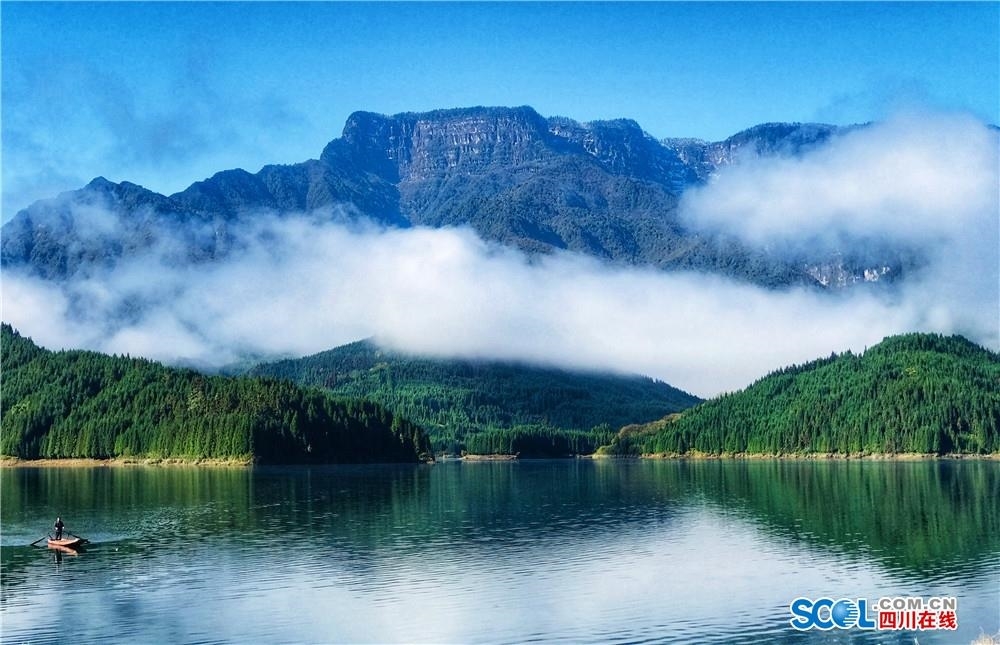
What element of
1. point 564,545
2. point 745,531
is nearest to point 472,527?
point 564,545

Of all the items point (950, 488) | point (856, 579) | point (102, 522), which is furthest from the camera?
point (950, 488)

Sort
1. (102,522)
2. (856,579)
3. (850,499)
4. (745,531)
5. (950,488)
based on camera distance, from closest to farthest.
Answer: (856,579) < (745,531) < (102,522) < (850,499) < (950,488)

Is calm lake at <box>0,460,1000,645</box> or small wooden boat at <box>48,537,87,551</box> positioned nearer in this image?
calm lake at <box>0,460,1000,645</box>

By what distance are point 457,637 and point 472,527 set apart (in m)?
56.7

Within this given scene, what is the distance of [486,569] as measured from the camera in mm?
88375

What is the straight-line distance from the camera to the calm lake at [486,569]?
221 ft

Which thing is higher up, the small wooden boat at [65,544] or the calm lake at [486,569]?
the small wooden boat at [65,544]

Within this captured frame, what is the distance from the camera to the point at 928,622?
6581cm

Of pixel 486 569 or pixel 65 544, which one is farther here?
pixel 65 544

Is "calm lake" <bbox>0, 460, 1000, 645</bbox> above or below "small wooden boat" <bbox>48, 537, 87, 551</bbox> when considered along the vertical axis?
below

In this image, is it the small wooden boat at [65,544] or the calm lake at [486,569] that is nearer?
the calm lake at [486,569]

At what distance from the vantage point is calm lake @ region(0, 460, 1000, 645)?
67500 millimetres

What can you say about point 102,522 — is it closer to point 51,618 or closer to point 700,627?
point 51,618

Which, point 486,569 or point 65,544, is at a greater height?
point 65,544
